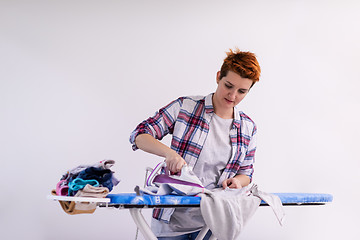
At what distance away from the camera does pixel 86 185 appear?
56.0 inches

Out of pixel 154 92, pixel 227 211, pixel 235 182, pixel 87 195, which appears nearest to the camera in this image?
pixel 87 195

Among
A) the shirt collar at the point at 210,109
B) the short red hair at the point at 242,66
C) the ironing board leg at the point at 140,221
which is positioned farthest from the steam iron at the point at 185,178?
the short red hair at the point at 242,66

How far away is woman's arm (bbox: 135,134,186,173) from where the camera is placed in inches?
69.5

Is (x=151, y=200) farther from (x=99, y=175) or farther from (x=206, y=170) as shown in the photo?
(x=206, y=170)

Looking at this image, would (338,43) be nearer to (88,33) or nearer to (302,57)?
(302,57)

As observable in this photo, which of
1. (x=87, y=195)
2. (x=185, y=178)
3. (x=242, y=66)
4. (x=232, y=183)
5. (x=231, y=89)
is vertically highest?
(x=242, y=66)

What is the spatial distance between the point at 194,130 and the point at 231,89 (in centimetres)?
27

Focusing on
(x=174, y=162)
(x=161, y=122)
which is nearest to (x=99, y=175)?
(x=174, y=162)

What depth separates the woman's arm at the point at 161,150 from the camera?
69.5 inches

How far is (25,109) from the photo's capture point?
3664 mm

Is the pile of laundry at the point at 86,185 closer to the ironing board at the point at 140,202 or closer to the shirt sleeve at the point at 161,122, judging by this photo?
the ironing board at the point at 140,202

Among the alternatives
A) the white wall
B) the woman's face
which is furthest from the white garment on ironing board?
the white wall

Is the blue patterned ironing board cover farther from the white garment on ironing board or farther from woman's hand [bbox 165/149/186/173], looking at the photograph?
the white garment on ironing board

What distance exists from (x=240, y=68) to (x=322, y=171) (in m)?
2.39
